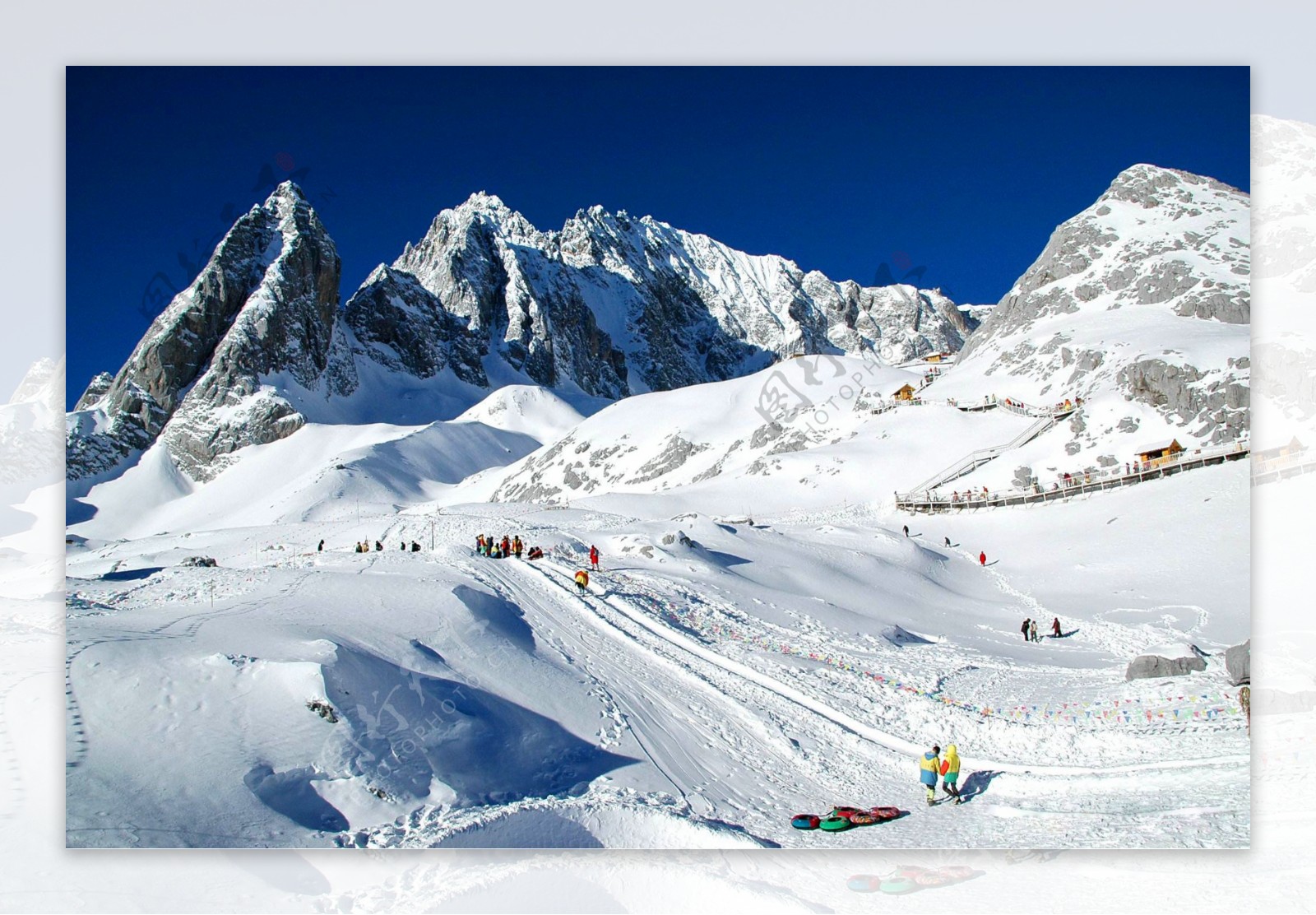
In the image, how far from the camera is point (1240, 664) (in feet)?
40.7

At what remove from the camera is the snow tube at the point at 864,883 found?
1023cm

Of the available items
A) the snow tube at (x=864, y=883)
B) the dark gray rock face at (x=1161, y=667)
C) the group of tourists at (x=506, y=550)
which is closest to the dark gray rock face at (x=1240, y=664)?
the dark gray rock face at (x=1161, y=667)

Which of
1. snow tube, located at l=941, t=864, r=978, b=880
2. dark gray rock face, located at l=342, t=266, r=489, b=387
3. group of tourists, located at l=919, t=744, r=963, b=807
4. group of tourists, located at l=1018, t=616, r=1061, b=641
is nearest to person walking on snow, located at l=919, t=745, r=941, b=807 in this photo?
group of tourists, located at l=919, t=744, r=963, b=807

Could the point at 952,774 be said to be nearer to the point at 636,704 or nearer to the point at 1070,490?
the point at 636,704

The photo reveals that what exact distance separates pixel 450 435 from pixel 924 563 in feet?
202

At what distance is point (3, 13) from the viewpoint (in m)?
12.4

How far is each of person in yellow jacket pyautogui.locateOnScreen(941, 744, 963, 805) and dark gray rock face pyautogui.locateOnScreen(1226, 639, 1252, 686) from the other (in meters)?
4.39

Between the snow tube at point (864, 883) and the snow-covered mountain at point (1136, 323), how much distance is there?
2935 cm

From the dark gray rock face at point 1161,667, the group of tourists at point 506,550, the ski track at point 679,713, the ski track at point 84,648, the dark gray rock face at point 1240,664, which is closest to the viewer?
the ski track at point 84,648

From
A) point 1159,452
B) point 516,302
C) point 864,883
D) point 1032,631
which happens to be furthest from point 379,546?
point 516,302

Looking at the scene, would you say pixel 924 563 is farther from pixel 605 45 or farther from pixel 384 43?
pixel 384 43

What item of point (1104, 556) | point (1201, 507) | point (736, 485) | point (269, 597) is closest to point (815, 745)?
point (269, 597)

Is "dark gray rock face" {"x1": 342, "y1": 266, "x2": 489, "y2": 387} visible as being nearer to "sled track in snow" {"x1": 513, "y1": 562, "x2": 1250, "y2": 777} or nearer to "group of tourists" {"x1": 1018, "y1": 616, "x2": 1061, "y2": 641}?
Result: "group of tourists" {"x1": 1018, "y1": 616, "x2": 1061, "y2": 641}

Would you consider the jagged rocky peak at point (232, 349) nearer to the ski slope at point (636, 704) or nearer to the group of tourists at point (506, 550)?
the group of tourists at point (506, 550)
